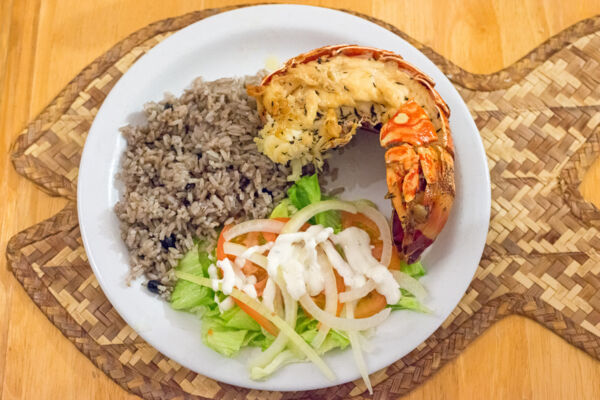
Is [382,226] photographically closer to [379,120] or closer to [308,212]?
[308,212]

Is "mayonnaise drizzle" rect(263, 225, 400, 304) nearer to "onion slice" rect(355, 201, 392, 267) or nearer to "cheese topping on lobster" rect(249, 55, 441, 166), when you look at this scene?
"onion slice" rect(355, 201, 392, 267)

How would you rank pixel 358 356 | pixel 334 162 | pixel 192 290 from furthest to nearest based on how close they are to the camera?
pixel 334 162 → pixel 192 290 → pixel 358 356

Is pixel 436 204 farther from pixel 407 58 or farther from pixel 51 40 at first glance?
pixel 51 40

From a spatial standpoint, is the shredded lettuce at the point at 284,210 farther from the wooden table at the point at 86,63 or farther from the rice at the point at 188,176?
the wooden table at the point at 86,63

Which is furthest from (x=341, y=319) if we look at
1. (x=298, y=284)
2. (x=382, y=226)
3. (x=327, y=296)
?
(x=382, y=226)

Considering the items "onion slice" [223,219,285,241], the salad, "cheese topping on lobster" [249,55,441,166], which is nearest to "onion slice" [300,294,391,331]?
the salad

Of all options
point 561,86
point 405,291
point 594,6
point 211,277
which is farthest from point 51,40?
point 594,6
